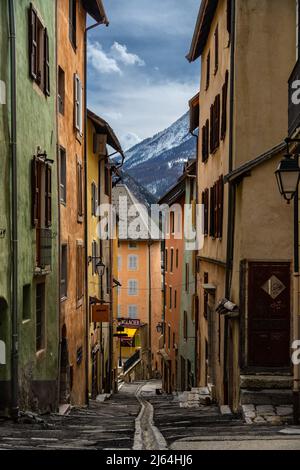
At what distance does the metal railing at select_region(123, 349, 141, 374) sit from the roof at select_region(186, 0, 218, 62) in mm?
28195

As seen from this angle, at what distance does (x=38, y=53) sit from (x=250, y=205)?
5966 millimetres

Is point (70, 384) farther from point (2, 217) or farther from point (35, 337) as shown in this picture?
point (2, 217)

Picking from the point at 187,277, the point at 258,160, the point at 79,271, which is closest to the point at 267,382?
the point at 258,160

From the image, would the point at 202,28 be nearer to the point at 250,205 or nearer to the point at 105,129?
the point at 105,129

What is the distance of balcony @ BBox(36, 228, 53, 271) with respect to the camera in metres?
15.5

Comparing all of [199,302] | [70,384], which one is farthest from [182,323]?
[70,384]

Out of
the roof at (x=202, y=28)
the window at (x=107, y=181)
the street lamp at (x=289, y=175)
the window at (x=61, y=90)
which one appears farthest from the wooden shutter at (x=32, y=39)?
the window at (x=107, y=181)

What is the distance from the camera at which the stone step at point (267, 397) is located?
14.2 m

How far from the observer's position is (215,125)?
20.8 meters

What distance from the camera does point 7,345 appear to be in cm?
1273

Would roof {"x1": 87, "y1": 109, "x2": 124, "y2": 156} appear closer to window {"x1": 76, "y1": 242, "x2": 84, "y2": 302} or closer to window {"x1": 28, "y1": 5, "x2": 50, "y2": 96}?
window {"x1": 76, "y1": 242, "x2": 84, "y2": 302}

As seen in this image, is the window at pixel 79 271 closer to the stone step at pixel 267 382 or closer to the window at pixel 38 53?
the window at pixel 38 53

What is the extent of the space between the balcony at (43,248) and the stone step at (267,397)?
530cm

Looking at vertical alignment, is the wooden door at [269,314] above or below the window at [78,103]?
below
